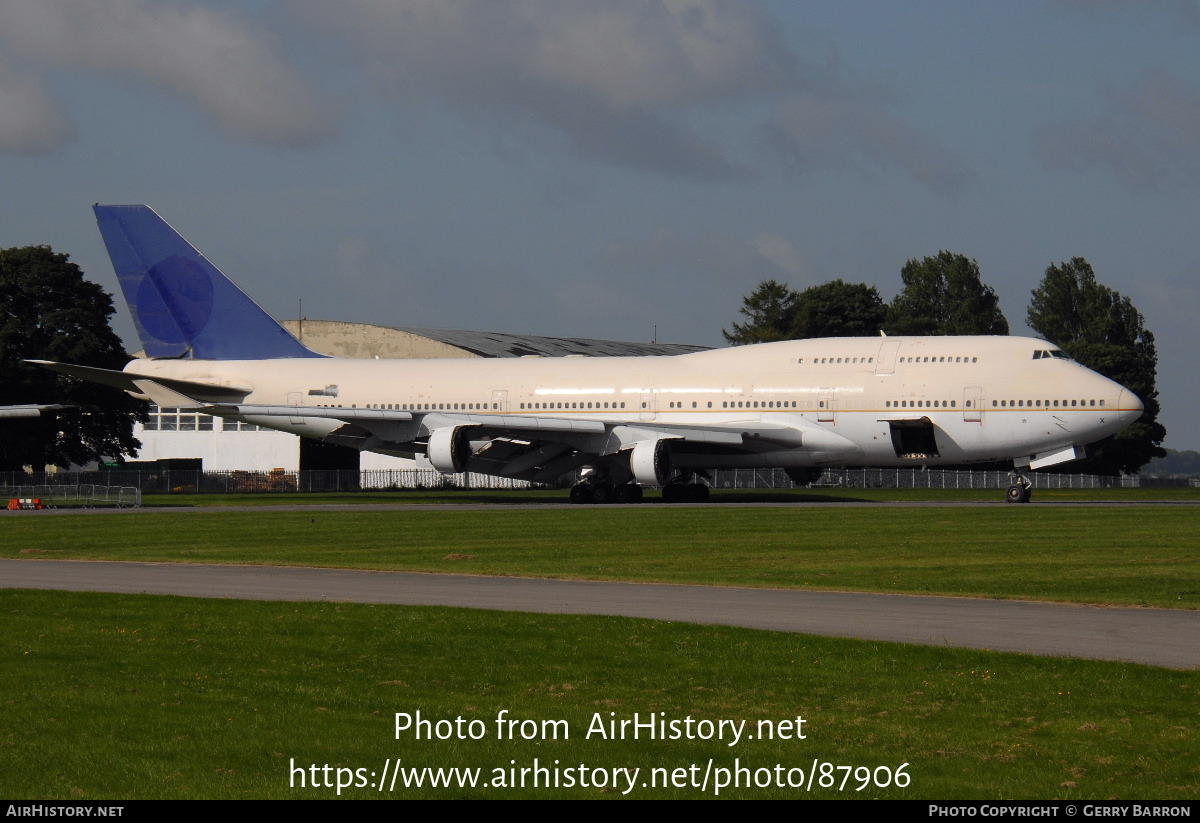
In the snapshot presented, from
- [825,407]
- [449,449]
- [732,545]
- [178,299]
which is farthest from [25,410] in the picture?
[732,545]

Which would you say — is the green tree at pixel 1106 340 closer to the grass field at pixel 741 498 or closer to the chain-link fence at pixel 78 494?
the grass field at pixel 741 498

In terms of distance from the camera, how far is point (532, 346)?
319 feet

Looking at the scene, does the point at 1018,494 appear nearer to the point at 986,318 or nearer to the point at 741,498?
the point at 741,498

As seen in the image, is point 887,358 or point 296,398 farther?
point 296,398

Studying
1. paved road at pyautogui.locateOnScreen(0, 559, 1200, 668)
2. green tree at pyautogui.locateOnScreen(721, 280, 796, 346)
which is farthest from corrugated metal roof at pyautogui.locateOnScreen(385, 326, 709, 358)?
paved road at pyautogui.locateOnScreen(0, 559, 1200, 668)

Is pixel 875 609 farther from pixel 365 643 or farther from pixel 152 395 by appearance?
pixel 152 395

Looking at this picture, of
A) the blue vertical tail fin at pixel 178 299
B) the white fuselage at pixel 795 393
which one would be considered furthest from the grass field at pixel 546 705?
the blue vertical tail fin at pixel 178 299

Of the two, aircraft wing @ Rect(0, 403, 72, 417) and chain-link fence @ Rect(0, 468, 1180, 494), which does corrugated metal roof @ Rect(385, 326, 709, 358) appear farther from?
aircraft wing @ Rect(0, 403, 72, 417)

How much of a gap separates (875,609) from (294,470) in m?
69.0

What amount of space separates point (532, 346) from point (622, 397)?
4683 cm

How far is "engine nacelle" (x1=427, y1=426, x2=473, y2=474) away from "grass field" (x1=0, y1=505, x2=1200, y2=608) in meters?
4.36

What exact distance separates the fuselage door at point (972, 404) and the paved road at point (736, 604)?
27.0m

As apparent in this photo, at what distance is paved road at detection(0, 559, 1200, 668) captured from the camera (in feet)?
48.3
